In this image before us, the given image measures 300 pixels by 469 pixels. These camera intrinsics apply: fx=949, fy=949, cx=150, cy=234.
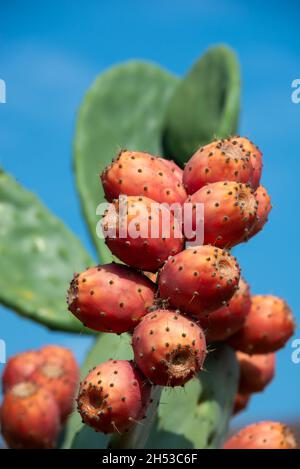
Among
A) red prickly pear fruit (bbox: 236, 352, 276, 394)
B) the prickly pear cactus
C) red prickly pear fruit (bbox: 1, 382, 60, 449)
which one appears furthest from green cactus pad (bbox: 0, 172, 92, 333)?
red prickly pear fruit (bbox: 236, 352, 276, 394)

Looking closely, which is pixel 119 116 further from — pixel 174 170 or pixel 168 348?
pixel 168 348

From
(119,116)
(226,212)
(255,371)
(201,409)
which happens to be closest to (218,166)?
(226,212)

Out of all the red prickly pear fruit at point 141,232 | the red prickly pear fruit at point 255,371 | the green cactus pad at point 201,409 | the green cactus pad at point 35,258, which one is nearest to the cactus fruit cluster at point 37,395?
the green cactus pad at point 35,258

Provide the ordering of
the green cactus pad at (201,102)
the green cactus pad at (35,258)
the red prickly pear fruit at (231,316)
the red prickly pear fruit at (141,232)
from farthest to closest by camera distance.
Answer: the green cactus pad at (201,102), the green cactus pad at (35,258), the red prickly pear fruit at (231,316), the red prickly pear fruit at (141,232)

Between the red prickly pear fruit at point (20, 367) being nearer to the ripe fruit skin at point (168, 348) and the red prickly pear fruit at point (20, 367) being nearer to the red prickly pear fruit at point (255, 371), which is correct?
the red prickly pear fruit at point (255, 371)
